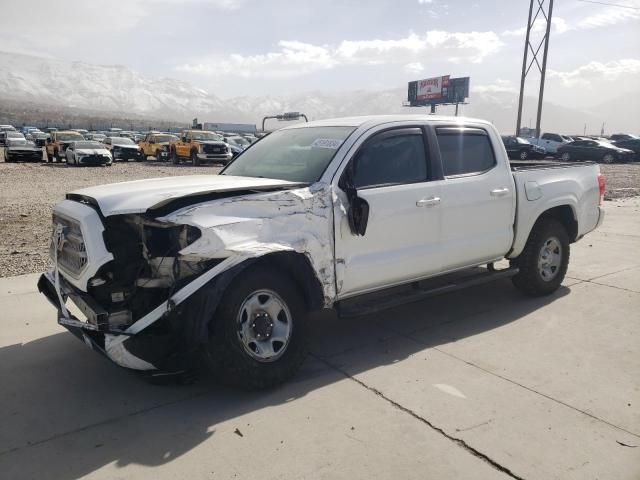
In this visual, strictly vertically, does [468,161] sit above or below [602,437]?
above

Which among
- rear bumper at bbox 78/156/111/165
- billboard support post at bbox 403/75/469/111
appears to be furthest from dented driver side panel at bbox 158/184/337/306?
billboard support post at bbox 403/75/469/111

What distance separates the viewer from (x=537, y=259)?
5594 millimetres

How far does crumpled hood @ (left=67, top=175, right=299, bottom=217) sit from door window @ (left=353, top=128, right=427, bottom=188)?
0.70 meters

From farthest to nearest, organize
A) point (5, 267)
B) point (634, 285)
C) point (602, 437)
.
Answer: point (5, 267) → point (634, 285) → point (602, 437)

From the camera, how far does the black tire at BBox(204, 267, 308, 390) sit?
135 inches

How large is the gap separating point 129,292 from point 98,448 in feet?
3.16

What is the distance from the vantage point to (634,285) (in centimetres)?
623

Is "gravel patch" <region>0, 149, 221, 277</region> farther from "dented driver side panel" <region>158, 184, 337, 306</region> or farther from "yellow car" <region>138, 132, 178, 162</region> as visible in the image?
"yellow car" <region>138, 132, 178, 162</region>

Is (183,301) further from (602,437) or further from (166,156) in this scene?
(166,156)

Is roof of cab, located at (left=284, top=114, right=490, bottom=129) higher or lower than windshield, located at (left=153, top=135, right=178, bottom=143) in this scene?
higher

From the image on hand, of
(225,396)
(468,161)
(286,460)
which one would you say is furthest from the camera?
(468,161)

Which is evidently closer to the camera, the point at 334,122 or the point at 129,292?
the point at 129,292

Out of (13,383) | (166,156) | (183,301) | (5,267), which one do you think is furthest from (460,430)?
(166,156)

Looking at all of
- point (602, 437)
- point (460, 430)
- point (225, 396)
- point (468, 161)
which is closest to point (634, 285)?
point (468, 161)
